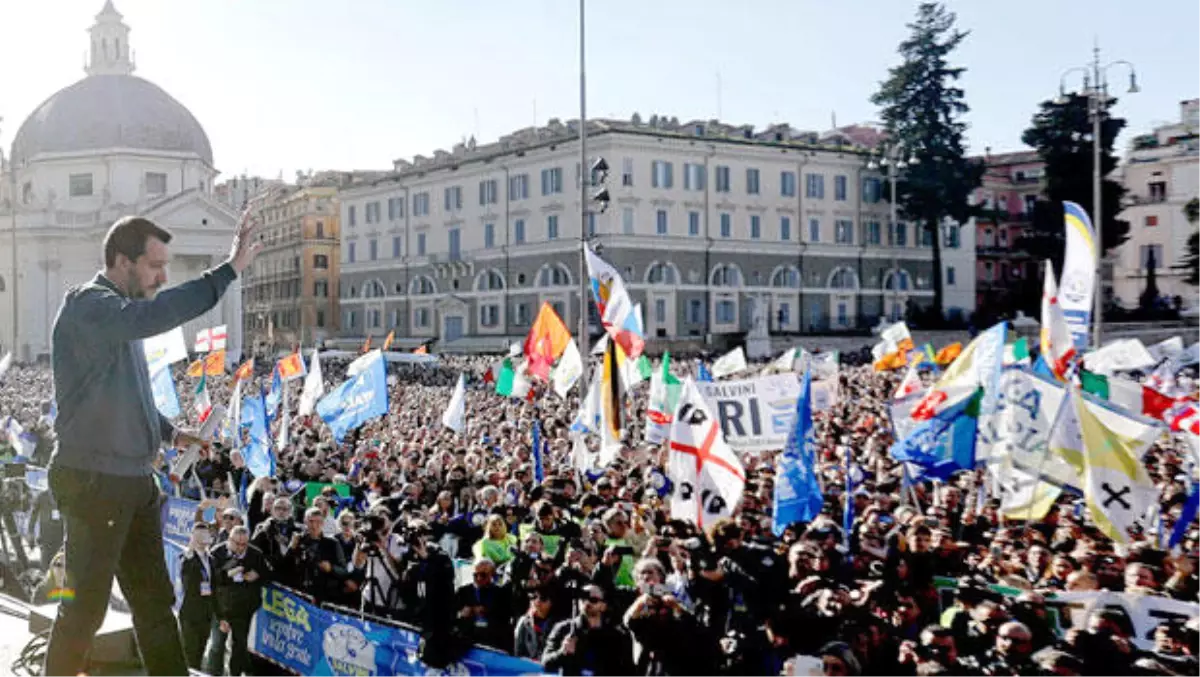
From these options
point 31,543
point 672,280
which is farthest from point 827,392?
point 672,280

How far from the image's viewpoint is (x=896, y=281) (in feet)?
243

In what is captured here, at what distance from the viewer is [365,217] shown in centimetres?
8106

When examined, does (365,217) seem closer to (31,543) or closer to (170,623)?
(31,543)

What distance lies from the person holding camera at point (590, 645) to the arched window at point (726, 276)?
60.8 meters

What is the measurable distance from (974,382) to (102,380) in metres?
10.7

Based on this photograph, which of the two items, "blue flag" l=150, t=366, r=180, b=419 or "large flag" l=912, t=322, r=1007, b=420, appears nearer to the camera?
"large flag" l=912, t=322, r=1007, b=420

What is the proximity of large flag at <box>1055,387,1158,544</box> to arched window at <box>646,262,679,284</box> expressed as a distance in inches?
2157

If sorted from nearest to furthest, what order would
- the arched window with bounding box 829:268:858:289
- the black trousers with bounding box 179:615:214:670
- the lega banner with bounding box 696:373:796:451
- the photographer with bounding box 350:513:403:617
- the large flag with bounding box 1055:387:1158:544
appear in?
the black trousers with bounding box 179:615:214:670
the photographer with bounding box 350:513:403:617
the large flag with bounding box 1055:387:1158:544
the lega banner with bounding box 696:373:796:451
the arched window with bounding box 829:268:858:289

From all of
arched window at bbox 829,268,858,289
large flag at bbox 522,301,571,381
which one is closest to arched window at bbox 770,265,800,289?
arched window at bbox 829,268,858,289

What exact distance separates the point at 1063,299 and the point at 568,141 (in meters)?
52.2

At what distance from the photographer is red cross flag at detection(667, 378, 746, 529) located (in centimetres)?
1015

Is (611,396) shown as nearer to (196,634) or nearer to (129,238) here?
(196,634)

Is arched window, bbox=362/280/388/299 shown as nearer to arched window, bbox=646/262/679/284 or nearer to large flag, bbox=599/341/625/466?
arched window, bbox=646/262/679/284

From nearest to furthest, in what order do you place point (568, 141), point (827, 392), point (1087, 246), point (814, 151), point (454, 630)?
point (454, 630) → point (1087, 246) → point (827, 392) → point (568, 141) → point (814, 151)
